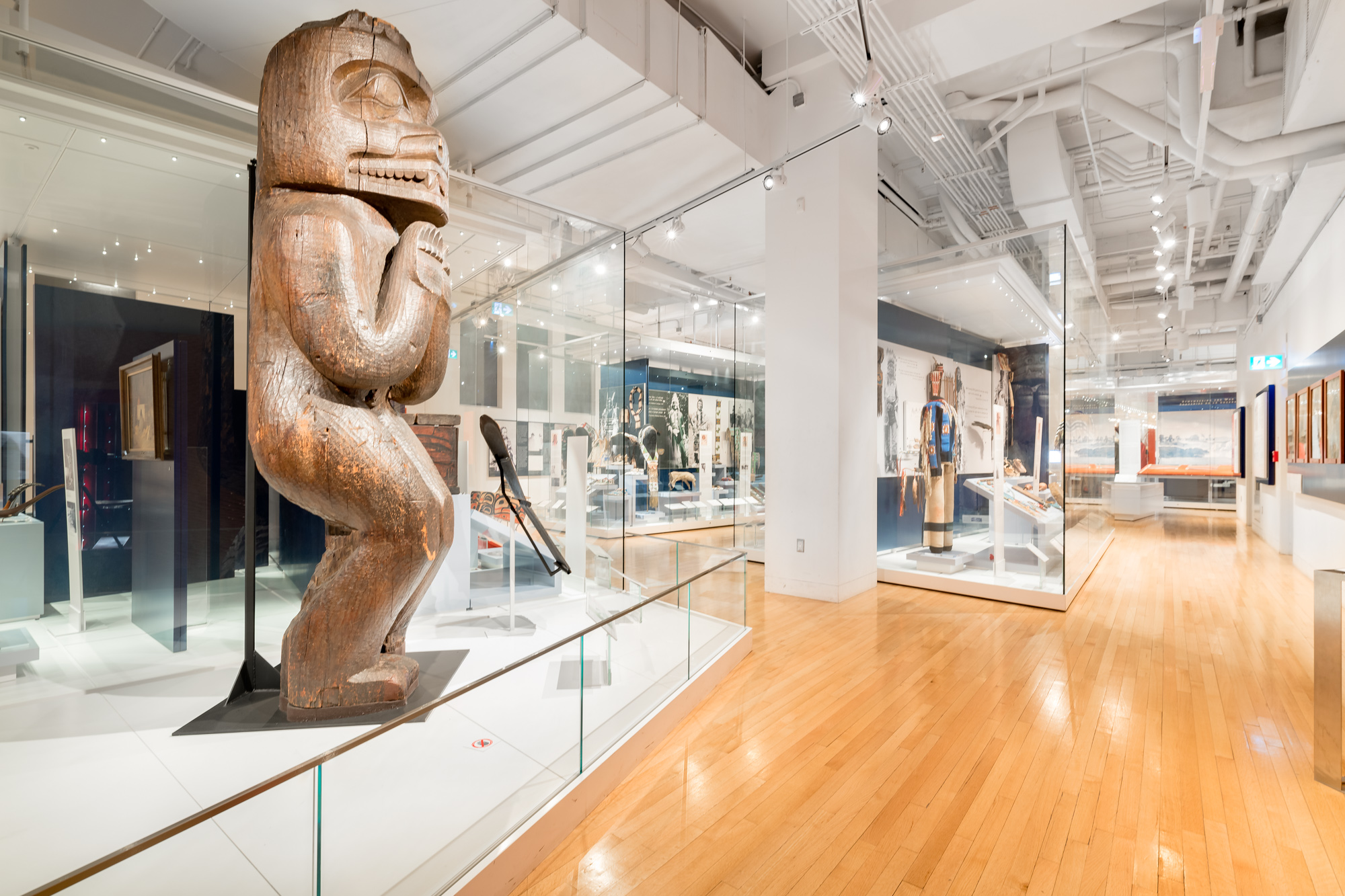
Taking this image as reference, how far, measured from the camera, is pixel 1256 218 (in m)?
6.96

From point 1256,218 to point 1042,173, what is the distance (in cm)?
282

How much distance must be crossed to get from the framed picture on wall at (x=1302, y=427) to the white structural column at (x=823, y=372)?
4.24 meters

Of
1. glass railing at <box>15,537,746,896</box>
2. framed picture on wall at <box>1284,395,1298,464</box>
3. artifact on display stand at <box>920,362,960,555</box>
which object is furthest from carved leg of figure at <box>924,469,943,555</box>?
glass railing at <box>15,537,746,896</box>

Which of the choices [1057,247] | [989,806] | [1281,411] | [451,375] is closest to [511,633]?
[451,375]

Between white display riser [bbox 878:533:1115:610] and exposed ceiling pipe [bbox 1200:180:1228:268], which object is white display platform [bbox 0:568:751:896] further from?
exposed ceiling pipe [bbox 1200:180:1228:268]

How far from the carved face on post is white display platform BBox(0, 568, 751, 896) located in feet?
5.47

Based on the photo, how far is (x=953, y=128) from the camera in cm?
566

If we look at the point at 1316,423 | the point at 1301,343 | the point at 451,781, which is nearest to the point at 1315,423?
the point at 1316,423

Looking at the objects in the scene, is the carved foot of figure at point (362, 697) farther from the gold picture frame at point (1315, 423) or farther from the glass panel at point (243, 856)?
the gold picture frame at point (1315, 423)

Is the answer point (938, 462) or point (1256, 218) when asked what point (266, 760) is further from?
point (1256, 218)

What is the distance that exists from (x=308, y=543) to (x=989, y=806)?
151 inches

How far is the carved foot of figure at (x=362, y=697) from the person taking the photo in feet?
6.86

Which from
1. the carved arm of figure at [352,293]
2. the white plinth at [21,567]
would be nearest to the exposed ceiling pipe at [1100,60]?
the carved arm of figure at [352,293]

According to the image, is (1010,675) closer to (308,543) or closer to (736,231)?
(308,543)
